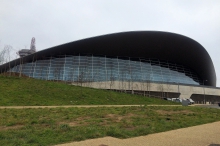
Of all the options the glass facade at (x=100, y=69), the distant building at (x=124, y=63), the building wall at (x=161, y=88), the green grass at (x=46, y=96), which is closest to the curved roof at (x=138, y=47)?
the distant building at (x=124, y=63)

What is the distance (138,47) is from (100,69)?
13.1 m

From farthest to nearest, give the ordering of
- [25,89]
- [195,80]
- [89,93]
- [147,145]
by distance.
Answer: [195,80] < [89,93] < [25,89] < [147,145]

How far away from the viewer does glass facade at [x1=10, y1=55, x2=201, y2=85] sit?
145ft

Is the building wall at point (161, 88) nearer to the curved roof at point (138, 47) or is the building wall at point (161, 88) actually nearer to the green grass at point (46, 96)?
the curved roof at point (138, 47)

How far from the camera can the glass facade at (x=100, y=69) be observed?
44312 mm

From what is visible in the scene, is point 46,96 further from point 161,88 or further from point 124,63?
point 124,63

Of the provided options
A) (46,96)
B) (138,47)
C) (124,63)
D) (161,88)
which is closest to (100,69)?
(124,63)

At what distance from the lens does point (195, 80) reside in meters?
62.7

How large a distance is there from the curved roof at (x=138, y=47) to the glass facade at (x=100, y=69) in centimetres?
159

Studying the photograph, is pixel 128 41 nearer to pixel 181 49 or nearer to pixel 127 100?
pixel 181 49

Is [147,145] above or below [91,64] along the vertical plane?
below

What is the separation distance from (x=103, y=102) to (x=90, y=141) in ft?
57.4

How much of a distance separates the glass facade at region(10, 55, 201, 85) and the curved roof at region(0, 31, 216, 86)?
159 cm

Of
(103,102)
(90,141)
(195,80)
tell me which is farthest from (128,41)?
(90,141)
